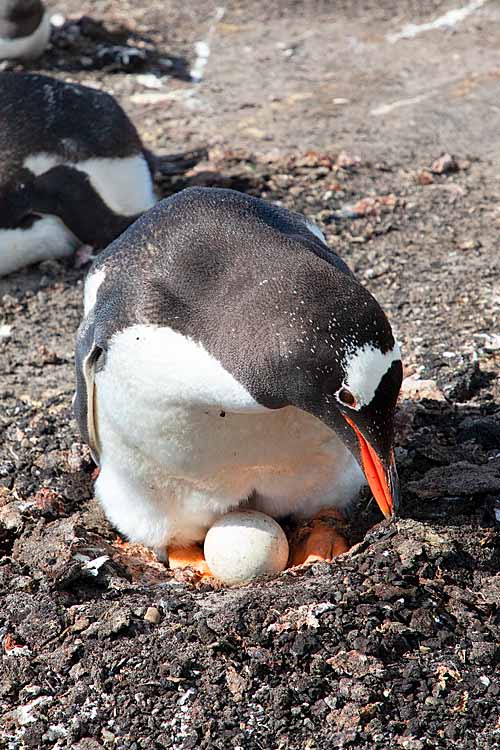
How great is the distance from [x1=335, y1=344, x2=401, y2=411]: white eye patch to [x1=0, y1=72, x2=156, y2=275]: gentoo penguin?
360 centimetres

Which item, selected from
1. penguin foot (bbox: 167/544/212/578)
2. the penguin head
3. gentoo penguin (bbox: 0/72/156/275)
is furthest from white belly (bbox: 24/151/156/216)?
the penguin head

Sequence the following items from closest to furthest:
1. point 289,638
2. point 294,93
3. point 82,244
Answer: point 289,638, point 82,244, point 294,93

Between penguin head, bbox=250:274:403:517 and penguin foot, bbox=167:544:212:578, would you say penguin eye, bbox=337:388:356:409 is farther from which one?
penguin foot, bbox=167:544:212:578

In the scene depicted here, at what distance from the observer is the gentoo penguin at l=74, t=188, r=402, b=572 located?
3.05m

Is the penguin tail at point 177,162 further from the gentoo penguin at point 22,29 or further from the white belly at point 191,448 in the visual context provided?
the white belly at point 191,448

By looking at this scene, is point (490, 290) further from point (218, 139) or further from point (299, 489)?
point (218, 139)

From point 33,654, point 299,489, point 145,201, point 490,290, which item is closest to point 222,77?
point 145,201

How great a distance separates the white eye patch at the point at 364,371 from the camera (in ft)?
9.77

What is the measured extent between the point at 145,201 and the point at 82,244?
→ 49 centimetres

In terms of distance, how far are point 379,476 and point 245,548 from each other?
2.15 ft

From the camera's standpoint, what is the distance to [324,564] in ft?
11.3

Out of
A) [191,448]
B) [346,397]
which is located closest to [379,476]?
[346,397]

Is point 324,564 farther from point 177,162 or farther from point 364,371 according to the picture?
point 177,162

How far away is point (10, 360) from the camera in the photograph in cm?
525
